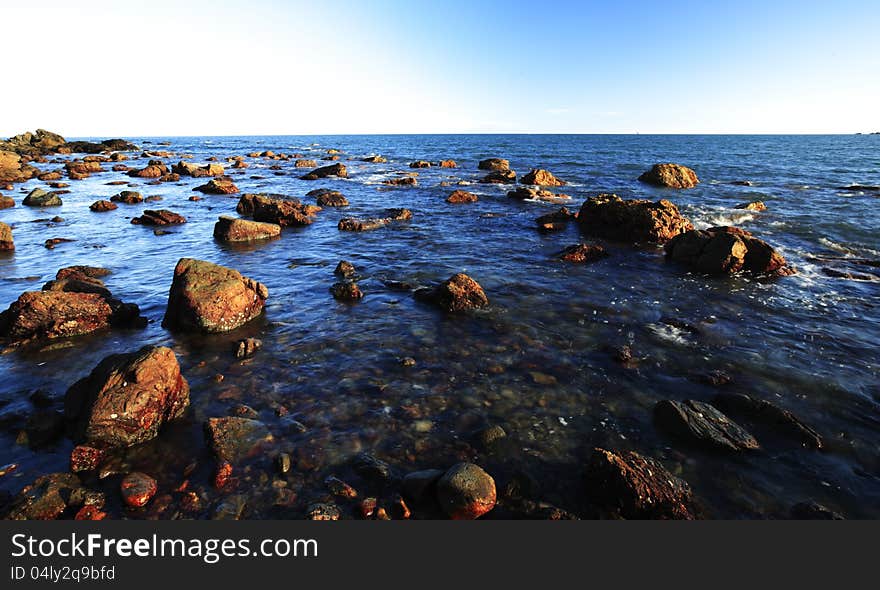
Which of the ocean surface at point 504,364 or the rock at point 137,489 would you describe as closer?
the rock at point 137,489

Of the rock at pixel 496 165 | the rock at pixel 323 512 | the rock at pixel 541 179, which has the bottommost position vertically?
the rock at pixel 323 512

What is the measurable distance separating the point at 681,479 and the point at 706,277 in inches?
458

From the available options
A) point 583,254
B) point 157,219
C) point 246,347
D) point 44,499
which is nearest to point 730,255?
point 583,254

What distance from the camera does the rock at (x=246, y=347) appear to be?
373 inches

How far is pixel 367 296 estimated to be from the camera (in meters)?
13.5

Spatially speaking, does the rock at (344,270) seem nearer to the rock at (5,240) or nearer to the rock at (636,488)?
the rock at (636,488)

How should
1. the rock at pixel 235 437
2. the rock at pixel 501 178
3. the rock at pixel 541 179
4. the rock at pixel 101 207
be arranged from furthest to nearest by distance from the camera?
the rock at pixel 501 178 < the rock at pixel 541 179 < the rock at pixel 101 207 < the rock at pixel 235 437

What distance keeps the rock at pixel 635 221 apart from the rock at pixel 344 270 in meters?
13.8

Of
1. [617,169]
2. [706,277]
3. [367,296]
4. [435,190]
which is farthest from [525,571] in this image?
[617,169]

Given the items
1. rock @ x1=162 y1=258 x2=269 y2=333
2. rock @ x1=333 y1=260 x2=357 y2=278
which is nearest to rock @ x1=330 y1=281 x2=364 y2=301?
rock @ x1=333 y1=260 x2=357 y2=278

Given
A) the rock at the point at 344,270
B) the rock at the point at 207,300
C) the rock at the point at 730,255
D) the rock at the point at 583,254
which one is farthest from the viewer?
the rock at the point at 583,254

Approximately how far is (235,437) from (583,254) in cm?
1514

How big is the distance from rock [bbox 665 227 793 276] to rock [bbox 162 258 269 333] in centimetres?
1656

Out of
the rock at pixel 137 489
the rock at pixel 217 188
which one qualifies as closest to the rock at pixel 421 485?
the rock at pixel 137 489
